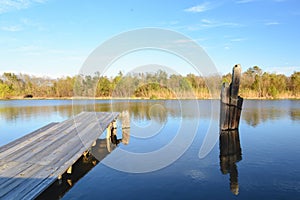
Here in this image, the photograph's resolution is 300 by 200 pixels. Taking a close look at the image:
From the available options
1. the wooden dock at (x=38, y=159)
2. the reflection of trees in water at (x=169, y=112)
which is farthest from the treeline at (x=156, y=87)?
the wooden dock at (x=38, y=159)

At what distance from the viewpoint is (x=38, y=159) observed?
5438 millimetres

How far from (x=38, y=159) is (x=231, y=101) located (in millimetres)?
8460

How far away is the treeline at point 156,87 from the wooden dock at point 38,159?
28.3 feet

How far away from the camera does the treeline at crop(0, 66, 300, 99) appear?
783 inches

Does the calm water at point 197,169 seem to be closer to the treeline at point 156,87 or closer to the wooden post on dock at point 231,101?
the wooden post on dock at point 231,101

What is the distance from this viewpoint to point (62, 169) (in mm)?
4930

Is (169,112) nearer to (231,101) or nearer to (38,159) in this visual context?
(231,101)

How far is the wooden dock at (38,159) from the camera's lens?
4031 mm

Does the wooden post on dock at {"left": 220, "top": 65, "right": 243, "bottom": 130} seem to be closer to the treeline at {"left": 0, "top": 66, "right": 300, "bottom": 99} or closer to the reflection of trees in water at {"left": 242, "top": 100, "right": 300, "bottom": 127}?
the reflection of trees in water at {"left": 242, "top": 100, "right": 300, "bottom": 127}

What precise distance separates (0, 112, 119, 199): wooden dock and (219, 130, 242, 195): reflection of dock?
3657mm

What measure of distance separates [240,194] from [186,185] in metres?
1.15

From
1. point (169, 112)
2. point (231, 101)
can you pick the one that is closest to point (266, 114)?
point (169, 112)

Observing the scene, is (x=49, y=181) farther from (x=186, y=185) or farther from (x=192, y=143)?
(x=192, y=143)

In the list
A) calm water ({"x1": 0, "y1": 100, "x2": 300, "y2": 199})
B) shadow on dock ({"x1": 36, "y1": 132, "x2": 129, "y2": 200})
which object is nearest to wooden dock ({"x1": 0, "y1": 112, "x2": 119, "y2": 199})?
shadow on dock ({"x1": 36, "y1": 132, "x2": 129, "y2": 200})
